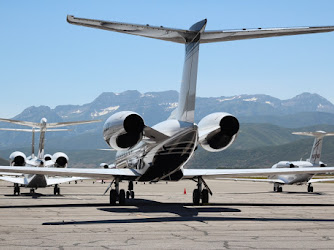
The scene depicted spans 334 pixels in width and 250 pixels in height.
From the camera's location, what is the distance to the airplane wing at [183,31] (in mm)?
15266

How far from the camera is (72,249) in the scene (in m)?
9.50

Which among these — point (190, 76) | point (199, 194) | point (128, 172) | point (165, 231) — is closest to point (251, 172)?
point (199, 194)

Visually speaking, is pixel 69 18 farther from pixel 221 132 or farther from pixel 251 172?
pixel 251 172

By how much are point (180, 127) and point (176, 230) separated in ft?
19.7

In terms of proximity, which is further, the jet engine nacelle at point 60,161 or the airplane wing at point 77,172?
the jet engine nacelle at point 60,161

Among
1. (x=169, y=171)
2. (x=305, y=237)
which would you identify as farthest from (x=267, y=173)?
(x=305, y=237)

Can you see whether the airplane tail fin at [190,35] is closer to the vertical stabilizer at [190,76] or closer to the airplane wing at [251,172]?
the vertical stabilizer at [190,76]

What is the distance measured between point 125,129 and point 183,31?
3.98 m

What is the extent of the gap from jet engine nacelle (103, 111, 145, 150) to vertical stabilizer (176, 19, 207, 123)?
1.68 m

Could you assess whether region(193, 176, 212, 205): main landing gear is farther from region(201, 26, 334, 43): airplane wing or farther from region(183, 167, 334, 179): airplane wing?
region(201, 26, 334, 43): airplane wing

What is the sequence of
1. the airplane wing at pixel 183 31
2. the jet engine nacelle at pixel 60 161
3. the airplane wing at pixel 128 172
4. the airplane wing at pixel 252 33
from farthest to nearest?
1. the jet engine nacelle at pixel 60 161
2. the airplane wing at pixel 128 172
3. the airplane wing at pixel 252 33
4. the airplane wing at pixel 183 31

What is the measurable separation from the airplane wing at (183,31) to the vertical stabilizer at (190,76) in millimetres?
198

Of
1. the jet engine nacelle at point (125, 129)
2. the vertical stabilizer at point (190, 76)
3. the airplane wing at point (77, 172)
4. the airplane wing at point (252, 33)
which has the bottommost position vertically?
the airplane wing at point (77, 172)

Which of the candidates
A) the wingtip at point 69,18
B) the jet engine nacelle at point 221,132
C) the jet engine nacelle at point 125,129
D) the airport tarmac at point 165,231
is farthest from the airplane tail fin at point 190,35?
the airport tarmac at point 165,231
